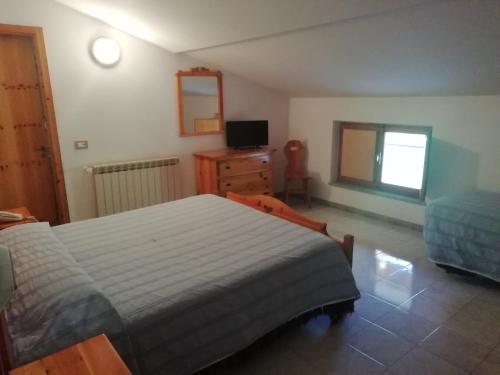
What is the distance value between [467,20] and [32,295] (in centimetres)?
274

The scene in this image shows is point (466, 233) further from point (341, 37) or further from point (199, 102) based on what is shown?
point (199, 102)

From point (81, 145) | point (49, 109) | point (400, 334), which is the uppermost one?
point (49, 109)

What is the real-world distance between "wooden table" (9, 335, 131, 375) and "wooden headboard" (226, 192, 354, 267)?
1587 mm

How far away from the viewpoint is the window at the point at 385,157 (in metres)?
3.95

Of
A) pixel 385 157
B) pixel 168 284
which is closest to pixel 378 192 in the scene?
pixel 385 157

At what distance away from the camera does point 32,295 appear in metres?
1.54

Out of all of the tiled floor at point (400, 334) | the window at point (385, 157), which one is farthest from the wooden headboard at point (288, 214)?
the window at point (385, 157)

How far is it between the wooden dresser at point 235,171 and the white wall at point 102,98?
237 mm

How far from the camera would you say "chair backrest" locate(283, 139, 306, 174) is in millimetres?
4965

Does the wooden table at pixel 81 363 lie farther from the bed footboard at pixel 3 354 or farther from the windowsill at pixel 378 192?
the windowsill at pixel 378 192

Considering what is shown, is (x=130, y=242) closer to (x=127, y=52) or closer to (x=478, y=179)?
(x=127, y=52)

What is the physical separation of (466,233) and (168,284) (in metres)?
2.38

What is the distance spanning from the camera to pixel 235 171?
171 inches

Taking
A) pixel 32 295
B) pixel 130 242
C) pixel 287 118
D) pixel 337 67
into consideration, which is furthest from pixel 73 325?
pixel 287 118
